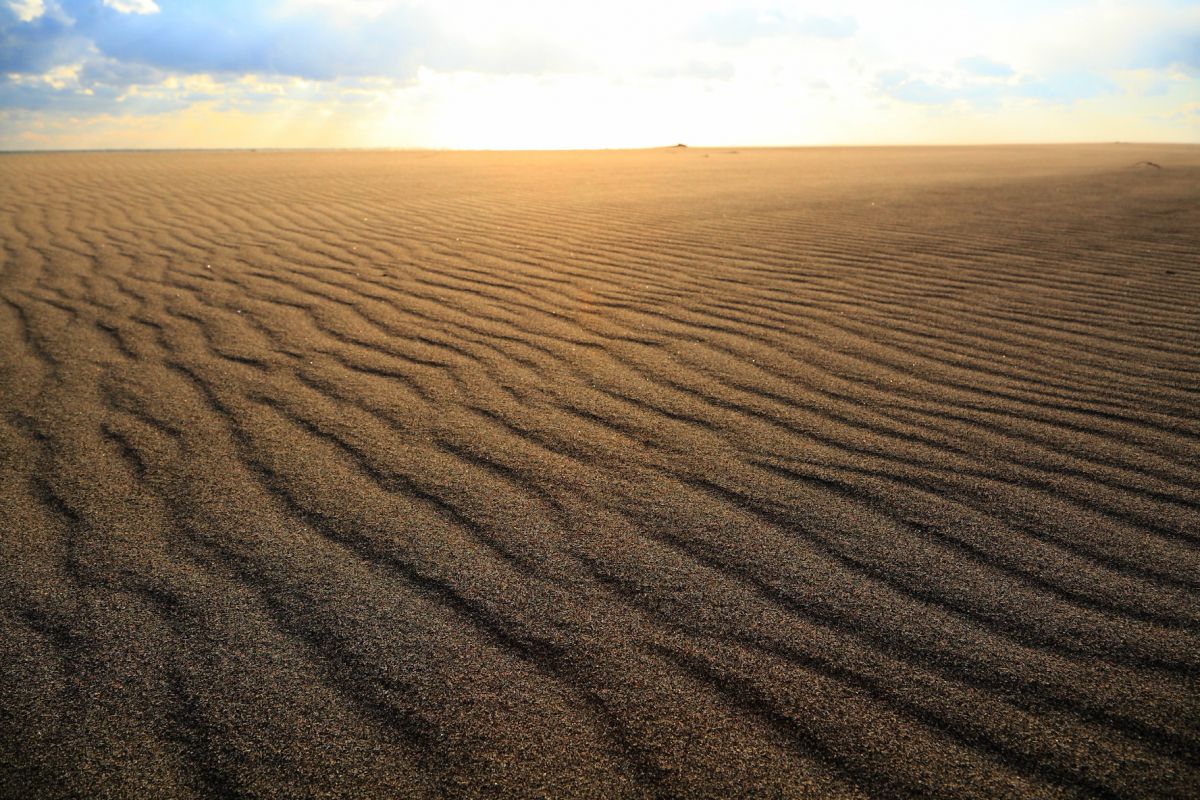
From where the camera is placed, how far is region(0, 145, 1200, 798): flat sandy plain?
1254 mm

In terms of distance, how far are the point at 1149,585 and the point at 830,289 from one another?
286 cm

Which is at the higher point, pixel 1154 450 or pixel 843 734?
pixel 1154 450

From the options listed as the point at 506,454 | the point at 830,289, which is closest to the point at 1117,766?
the point at 506,454

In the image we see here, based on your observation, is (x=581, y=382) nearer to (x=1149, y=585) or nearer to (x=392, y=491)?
(x=392, y=491)

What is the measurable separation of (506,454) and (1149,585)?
1.66 metres

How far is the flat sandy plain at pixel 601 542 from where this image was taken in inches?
49.4

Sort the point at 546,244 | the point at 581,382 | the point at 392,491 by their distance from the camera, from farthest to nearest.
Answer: the point at 546,244, the point at 581,382, the point at 392,491

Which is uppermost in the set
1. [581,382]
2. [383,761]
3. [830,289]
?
[830,289]

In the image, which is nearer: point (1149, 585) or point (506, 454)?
point (1149, 585)

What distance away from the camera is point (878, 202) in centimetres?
867

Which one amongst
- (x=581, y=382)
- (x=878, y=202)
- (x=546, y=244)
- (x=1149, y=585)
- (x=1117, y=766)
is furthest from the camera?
(x=878, y=202)

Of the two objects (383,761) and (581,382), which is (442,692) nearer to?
(383,761)

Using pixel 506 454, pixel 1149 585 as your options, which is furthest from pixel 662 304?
pixel 1149 585

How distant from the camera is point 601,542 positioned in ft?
A: 5.99
